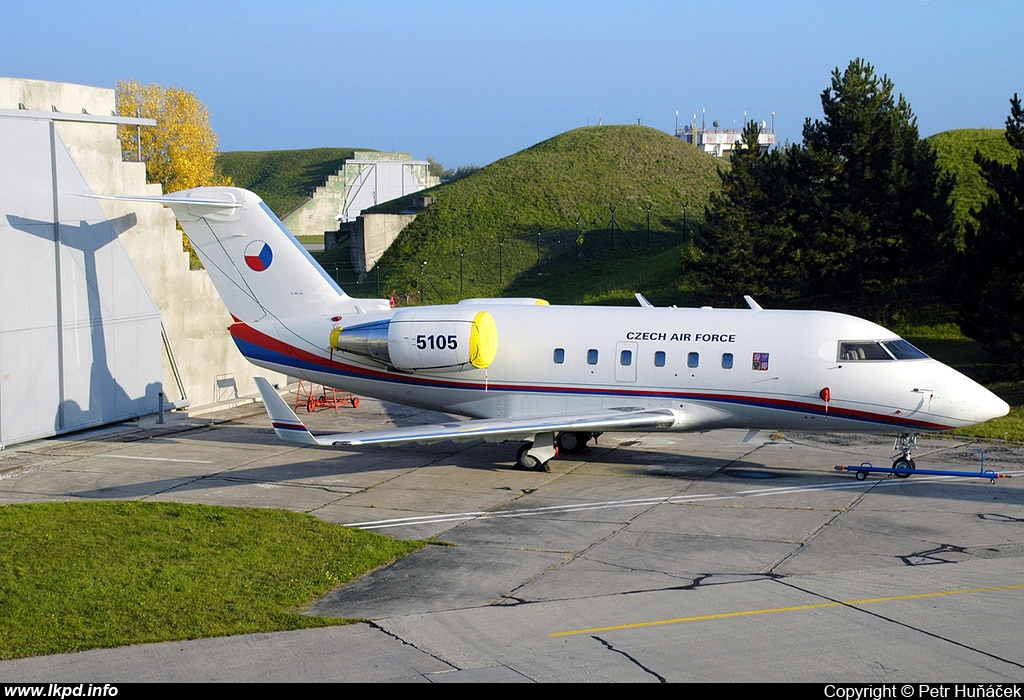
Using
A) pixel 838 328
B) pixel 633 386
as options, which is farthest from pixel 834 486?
pixel 633 386

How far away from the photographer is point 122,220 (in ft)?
83.5

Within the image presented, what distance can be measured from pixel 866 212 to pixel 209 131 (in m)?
38.6

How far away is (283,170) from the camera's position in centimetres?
12200

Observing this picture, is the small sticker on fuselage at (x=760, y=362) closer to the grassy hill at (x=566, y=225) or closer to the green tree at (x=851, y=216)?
the green tree at (x=851, y=216)

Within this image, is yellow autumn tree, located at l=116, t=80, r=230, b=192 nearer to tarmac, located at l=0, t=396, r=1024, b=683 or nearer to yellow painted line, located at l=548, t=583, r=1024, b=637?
tarmac, located at l=0, t=396, r=1024, b=683

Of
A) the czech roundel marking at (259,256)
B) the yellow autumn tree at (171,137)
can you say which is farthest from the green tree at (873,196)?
the yellow autumn tree at (171,137)

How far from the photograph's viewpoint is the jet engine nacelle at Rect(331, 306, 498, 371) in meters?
20.9

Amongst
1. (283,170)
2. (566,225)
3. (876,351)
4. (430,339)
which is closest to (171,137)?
(566,225)

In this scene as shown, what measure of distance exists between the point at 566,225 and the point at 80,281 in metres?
41.6

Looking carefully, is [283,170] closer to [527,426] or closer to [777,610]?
[527,426]

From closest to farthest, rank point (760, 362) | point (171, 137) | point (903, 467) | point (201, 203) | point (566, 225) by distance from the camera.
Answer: point (903, 467), point (760, 362), point (201, 203), point (171, 137), point (566, 225)

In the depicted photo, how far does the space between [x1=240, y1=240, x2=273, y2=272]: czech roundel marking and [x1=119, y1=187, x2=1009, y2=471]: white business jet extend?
0.10 feet

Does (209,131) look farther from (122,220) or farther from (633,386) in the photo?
(633,386)

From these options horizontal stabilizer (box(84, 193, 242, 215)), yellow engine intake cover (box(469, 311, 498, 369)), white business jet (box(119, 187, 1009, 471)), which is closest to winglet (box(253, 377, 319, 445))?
white business jet (box(119, 187, 1009, 471))
